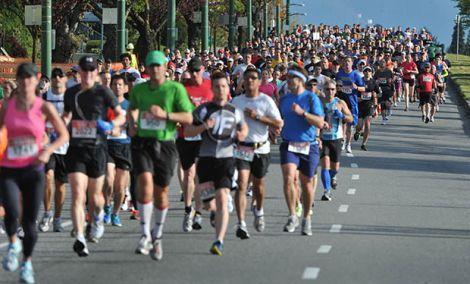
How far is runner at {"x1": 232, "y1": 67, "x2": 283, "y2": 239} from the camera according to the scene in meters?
14.3

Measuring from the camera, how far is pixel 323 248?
13.9 m

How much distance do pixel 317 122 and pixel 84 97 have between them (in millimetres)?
2804

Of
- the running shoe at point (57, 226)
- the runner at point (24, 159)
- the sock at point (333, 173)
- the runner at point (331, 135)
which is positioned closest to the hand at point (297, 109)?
the running shoe at point (57, 226)

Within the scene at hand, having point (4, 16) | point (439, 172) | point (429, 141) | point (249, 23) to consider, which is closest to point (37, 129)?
point (439, 172)

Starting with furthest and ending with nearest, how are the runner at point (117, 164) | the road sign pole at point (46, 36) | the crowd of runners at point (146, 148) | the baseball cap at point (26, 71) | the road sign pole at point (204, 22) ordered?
the road sign pole at point (204, 22)
the road sign pole at point (46, 36)
the runner at point (117, 164)
the crowd of runners at point (146, 148)
the baseball cap at point (26, 71)

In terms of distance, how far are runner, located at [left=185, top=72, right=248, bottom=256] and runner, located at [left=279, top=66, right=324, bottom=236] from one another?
5.14 feet

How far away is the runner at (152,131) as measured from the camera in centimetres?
1288

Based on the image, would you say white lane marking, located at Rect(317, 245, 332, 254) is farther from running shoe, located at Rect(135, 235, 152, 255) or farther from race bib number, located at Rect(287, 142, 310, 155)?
running shoe, located at Rect(135, 235, 152, 255)

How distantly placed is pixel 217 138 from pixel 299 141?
184 centimetres

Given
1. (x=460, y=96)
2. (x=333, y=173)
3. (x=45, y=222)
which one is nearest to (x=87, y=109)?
(x=45, y=222)

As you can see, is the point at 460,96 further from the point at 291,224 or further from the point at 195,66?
the point at 291,224

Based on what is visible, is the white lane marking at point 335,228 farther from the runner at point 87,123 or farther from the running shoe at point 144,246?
the runner at point 87,123

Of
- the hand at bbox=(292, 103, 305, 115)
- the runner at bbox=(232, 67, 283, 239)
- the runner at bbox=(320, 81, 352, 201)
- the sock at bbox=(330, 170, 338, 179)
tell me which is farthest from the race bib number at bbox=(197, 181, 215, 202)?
the sock at bbox=(330, 170, 338, 179)

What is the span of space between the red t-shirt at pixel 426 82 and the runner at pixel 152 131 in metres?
25.6
